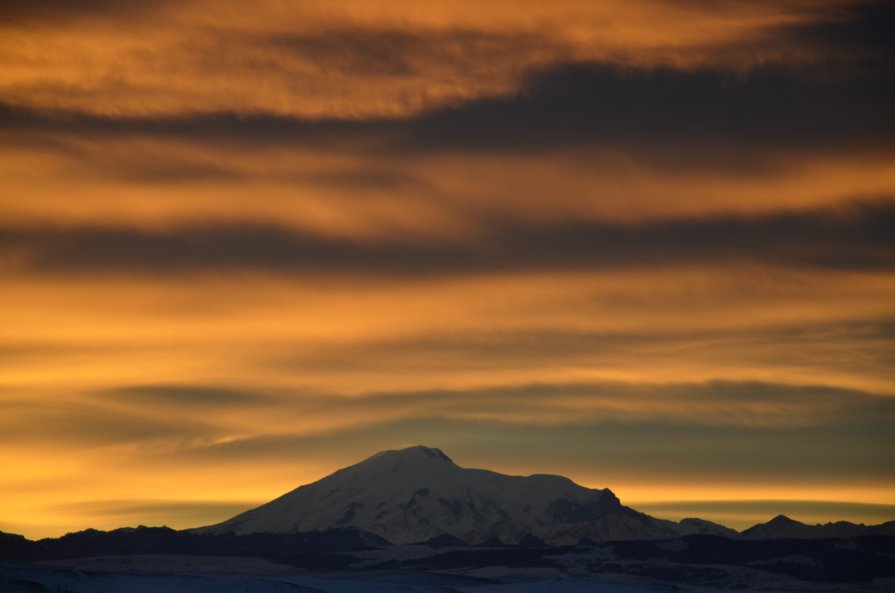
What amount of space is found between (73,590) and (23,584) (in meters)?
13.3

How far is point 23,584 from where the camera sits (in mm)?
184875

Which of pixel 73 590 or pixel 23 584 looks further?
pixel 73 590

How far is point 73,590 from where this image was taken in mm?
197375
